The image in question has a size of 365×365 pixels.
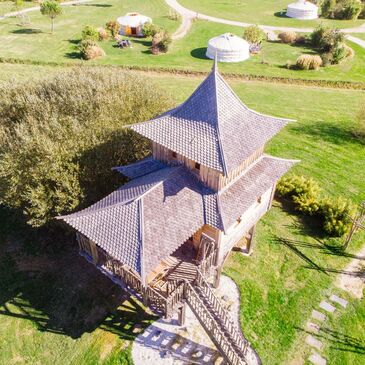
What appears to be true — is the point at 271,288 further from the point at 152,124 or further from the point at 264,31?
the point at 264,31

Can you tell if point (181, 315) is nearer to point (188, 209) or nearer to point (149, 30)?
point (188, 209)

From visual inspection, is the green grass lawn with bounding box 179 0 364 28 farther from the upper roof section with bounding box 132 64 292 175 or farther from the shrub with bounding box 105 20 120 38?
the upper roof section with bounding box 132 64 292 175

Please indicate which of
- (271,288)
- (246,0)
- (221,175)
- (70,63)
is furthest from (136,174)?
(246,0)

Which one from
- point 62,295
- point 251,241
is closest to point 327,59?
point 251,241

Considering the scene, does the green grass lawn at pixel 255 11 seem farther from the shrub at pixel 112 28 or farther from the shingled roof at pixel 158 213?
the shingled roof at pixel 158 213

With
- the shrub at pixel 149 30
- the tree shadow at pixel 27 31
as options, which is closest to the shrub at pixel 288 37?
the shrub at pixel 149 30
